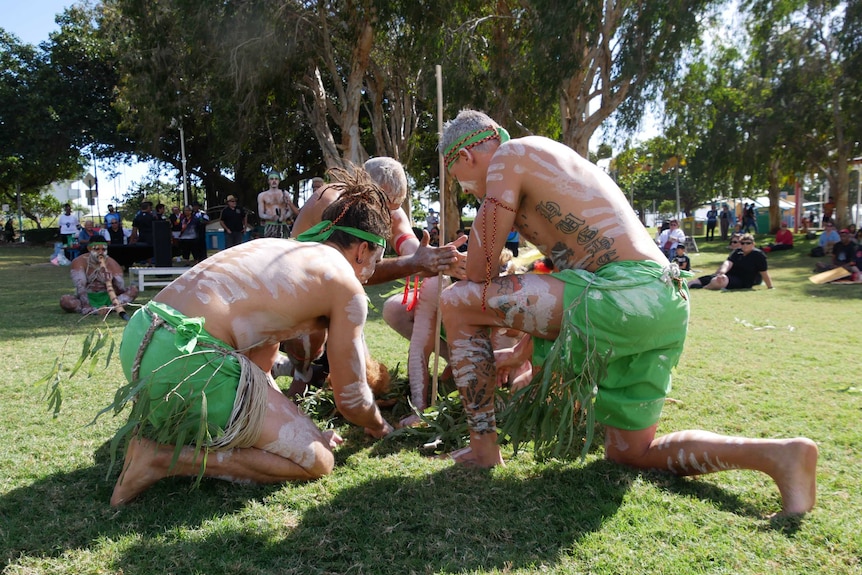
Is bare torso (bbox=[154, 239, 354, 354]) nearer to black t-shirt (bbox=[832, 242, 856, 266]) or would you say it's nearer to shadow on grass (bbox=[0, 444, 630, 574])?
shadow on grass (bbox=[0, 444, 630, 574])

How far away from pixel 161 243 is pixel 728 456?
1215cm

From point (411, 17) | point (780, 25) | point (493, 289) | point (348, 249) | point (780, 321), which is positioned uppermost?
point (780, 25)

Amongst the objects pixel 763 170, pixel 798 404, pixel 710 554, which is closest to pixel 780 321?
pixel 798 404

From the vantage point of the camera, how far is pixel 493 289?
2.82 metres

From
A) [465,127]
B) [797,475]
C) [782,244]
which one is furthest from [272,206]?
[782,244]

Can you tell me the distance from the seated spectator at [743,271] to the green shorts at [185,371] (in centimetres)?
1094

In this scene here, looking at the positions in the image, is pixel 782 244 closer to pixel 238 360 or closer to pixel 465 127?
pixel 465 127

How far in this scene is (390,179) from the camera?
415 centimetres

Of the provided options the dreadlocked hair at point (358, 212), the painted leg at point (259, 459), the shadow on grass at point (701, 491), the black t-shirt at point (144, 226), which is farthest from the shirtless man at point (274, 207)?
the shadow on grass at point (701, 491)

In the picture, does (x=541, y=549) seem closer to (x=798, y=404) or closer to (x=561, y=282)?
(x=561, y=282)

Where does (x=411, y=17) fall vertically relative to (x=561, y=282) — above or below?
above

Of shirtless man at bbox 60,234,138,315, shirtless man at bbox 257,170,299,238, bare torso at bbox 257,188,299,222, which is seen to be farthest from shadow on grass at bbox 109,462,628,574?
bare torso at bbox 257,188,299,222

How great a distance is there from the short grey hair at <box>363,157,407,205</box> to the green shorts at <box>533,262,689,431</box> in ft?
5.44

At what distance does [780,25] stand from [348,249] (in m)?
24.1
